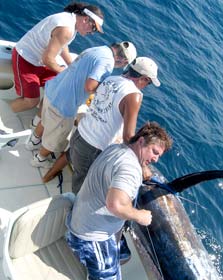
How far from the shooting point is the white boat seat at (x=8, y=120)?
488 centimetres

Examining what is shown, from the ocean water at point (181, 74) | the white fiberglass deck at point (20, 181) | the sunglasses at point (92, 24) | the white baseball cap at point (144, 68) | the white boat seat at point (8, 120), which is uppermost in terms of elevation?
the white baseball cap at point (144, 68)

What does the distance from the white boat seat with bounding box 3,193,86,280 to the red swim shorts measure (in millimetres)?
1729

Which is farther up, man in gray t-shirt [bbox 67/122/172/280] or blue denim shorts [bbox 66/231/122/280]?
man in gray t-shirt [bbox 67/122/172/280]

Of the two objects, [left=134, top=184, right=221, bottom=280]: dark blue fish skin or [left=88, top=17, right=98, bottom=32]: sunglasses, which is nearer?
[left=134, top=184, right=221, bottom=280]: dark blue fish skin

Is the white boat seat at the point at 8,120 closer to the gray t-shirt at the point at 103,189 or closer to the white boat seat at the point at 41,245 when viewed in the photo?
the white boat seat at the point at 41,245

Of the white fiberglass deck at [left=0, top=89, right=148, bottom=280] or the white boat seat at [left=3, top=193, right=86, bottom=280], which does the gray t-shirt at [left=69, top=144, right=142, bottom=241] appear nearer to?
the white boat seat at [left=3, top=193, right=86, bottom=280]

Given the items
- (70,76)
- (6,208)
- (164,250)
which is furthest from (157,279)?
(70,76)

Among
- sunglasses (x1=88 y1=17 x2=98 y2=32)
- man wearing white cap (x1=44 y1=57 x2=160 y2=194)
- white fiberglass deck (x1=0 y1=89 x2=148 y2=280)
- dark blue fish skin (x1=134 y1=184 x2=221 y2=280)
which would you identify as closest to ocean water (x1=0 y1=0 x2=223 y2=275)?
dark blue fish skin (x1=134 y1=184 x2=221 y2=280)

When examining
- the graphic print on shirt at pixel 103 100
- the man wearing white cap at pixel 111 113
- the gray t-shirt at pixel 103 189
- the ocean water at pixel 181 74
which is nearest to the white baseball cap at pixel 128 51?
the man wearing white cap at pixel 111 113

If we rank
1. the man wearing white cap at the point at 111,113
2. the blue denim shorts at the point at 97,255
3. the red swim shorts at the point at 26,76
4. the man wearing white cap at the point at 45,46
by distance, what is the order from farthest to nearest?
the red swim shorts at the point at 26,76 < the man wearing white cap at the point at 45,46 < the man wearing white cap at the point at 111,113 < the blue denim shorts at the point at 97,255

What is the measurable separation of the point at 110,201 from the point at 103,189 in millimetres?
233

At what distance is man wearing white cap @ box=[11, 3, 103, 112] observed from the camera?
436cm

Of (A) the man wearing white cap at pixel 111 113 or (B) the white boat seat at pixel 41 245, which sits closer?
(B) the white boat seat at pixel 41 245

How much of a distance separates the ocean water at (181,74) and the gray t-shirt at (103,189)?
10.7 ft
